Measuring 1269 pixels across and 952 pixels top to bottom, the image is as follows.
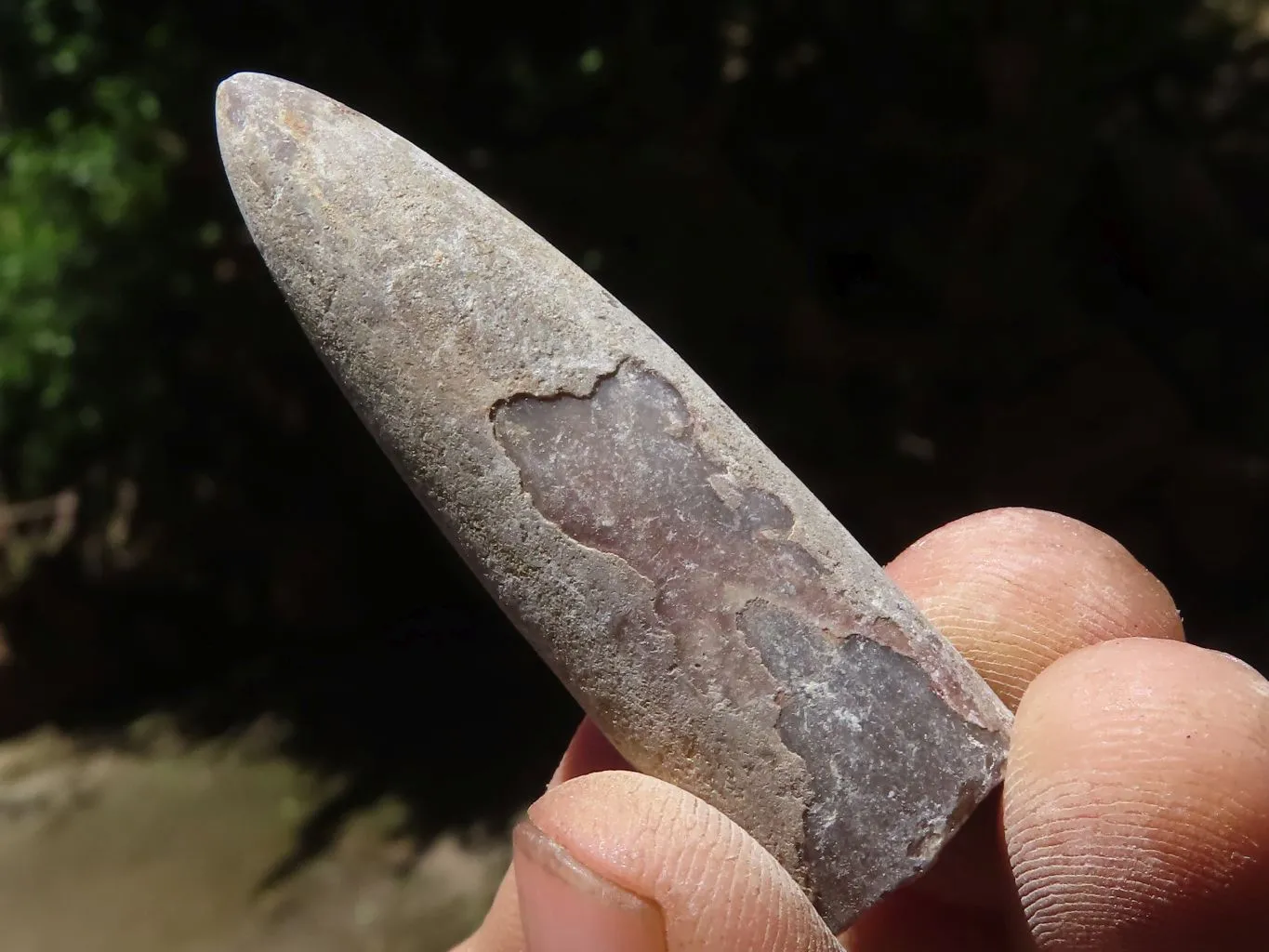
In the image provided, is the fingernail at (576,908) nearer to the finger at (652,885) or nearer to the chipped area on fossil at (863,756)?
the finger at (652,885)

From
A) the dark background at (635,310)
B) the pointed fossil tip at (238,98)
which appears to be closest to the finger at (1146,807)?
the pointed fossil tip at (238,98)

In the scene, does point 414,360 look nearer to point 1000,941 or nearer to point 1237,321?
point 1000,941

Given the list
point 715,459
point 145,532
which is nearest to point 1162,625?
point 715,459

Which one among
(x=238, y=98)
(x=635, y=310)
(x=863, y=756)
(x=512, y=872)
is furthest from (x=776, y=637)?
(x=635, y=310)

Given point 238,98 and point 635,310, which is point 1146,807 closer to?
point 238,98

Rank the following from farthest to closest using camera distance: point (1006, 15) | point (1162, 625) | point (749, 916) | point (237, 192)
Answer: point (1006, 15) → point (1162, 625) → point (237, 192) → point (749, 916)

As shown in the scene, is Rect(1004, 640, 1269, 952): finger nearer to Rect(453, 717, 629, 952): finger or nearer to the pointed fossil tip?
Rect(453, 717, 629, 952): finger

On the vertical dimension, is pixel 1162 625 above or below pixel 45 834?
above
